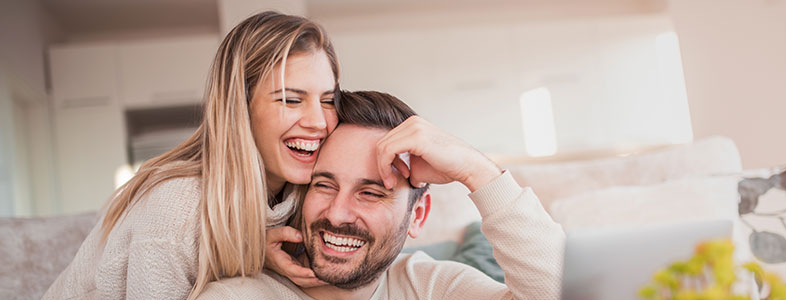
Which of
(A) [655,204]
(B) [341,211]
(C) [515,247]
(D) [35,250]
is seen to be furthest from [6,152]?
(C) [515,247]

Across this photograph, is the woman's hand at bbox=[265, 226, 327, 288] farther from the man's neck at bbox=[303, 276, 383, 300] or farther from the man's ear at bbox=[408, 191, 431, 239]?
the man's ear at bbox=[408, 191, 431, 239]

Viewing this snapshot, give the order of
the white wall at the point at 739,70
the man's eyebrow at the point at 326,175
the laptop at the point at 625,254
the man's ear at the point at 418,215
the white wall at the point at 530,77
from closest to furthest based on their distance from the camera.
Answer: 1. the laptop at the point at 625,254
2. the man's eyebrow at the point at 326,175
3. the man's ear at the point at 418,215
4. the white wall at the point at 739,70
5. the white wall at the point at 530,77

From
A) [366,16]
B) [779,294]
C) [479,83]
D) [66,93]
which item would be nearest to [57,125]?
[66,93]

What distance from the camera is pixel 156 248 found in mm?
1336

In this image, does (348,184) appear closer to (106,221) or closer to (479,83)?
(106,221)

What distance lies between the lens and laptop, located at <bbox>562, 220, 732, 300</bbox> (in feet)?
2.44

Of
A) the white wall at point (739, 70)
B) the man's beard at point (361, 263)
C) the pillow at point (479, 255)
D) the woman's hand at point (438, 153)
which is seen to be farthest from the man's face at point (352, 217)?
the white wall at point (739, 70)

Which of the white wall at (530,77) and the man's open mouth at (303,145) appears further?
the white wall at (530,77)

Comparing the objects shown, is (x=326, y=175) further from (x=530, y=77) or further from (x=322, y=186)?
(x=530, y=77)

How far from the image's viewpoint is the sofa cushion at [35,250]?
6.45 ft

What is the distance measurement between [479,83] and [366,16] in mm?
1304

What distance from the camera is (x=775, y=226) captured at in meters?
1.83

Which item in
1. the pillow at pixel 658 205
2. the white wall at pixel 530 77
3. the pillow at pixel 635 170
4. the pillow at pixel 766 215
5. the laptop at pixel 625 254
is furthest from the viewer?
the white wall at pixel 530 77

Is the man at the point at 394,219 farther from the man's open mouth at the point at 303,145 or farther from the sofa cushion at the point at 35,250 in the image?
the sofa cushion at the point at 35,250
